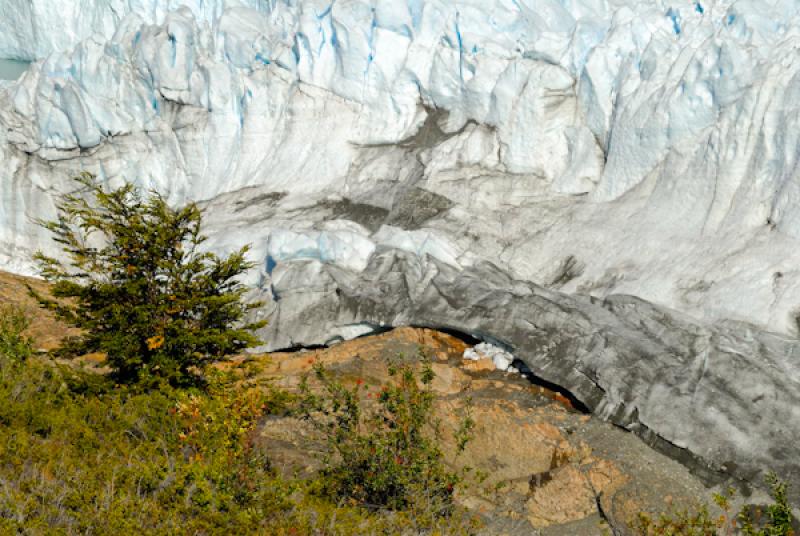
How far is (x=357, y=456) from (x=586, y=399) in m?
5.80

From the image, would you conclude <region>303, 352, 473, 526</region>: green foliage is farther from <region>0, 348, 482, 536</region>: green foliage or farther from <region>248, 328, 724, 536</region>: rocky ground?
<region>248, 328, 724, 536</region>: rocky ground

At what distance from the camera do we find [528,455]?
43.1ft

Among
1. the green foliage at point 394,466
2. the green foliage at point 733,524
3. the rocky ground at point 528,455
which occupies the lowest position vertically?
the rocky ground at point 528,455

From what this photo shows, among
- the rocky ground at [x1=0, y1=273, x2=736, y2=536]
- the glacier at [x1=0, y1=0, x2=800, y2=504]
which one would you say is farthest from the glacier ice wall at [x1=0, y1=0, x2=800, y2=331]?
the rocky ground at [x1=0, y1=273, x2=736, y2=536]

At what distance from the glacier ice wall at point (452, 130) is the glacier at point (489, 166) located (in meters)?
0.07

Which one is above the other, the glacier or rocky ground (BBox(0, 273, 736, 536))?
the glacier

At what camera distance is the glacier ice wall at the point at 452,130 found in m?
17.1

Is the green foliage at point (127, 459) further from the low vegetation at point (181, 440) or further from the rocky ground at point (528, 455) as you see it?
the rocky ground at point (528, 455)

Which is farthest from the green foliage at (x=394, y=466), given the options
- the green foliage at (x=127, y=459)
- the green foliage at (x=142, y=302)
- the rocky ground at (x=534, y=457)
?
the green foliage at (x=142, y=302)

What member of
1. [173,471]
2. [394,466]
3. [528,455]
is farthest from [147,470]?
[528,455]

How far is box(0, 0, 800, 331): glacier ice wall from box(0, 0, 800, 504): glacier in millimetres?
69

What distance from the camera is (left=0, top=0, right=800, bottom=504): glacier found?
14930mm

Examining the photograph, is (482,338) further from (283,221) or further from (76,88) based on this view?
(76,88)

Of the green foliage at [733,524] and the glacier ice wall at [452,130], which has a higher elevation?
the glacier ice wall at [452,130]
